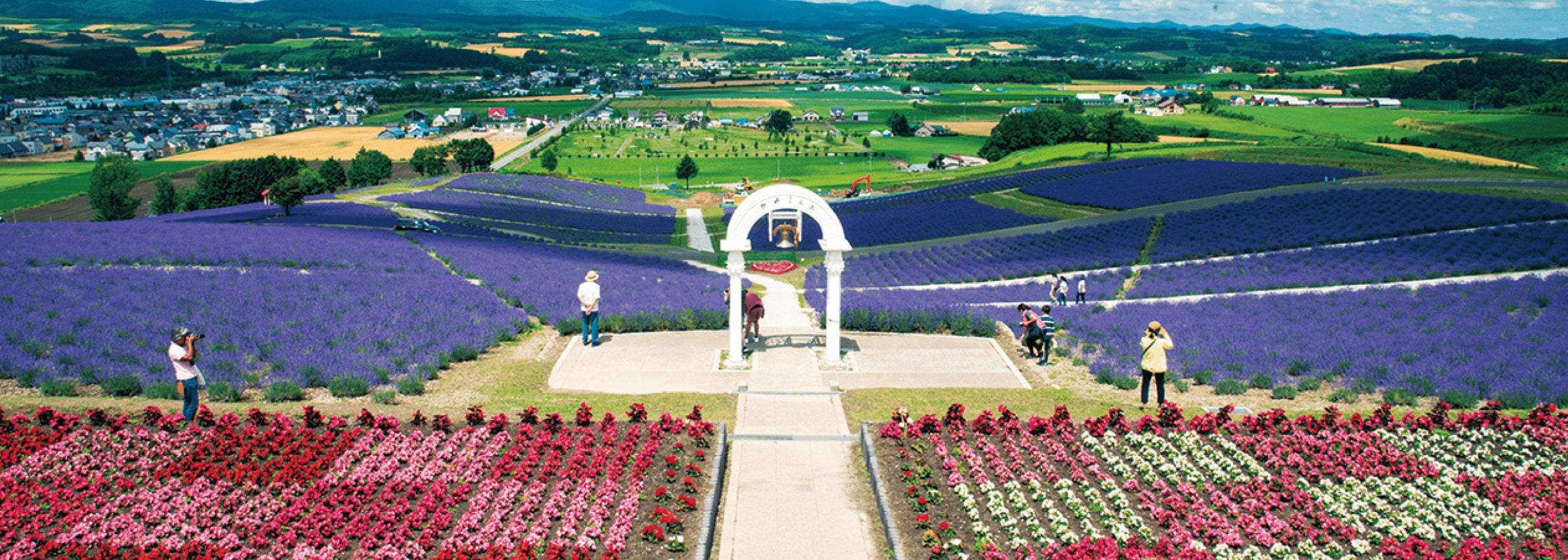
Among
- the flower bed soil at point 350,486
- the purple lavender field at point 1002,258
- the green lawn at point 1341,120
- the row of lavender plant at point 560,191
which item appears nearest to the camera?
the flower bed soil at point 350,486

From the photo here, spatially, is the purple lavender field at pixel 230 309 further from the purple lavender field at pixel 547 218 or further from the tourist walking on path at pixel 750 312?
the purple lavender field at pixel 547 218

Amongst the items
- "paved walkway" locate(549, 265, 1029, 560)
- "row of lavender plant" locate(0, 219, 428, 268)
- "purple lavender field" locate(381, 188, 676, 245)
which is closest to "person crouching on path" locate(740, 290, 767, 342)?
"paved walkway" locate(549, 265, 1029, 560)

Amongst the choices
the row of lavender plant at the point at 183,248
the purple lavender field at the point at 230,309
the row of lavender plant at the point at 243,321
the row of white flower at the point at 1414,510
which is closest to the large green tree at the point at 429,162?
the row of lavender plant at the point at 183,248

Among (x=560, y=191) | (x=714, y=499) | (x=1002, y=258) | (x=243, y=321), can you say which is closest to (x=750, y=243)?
(x=714, y=499)

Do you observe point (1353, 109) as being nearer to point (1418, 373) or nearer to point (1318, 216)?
point (1318, 216)

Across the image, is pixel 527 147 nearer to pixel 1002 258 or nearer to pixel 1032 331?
pixel 1002 258

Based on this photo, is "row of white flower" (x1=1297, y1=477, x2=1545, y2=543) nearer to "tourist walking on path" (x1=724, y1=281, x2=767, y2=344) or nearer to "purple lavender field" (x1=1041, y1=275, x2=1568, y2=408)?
"purple lavender field" (x1=1041, y1=275, x2=1568, y2=408)
